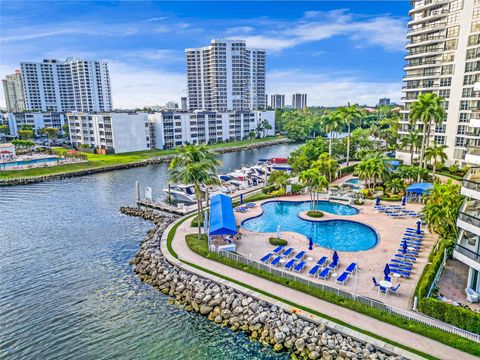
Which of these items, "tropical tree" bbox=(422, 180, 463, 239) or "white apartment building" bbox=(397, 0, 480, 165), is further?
"white apartment building" bbox=(397, 0, 480, 165)

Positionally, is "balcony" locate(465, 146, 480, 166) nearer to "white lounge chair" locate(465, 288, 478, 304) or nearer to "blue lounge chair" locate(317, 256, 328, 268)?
"white lounge chair" locate(465, 288, 478, 304)

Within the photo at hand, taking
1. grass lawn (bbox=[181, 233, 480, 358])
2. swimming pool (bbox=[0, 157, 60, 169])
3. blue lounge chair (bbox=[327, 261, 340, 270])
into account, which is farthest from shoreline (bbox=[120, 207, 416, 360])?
swimming pool (bbox=[0, 157, 60, 169])

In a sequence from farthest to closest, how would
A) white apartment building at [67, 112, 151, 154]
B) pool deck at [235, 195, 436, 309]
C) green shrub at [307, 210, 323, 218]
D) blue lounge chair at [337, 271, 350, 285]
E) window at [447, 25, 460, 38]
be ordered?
white apartment building at [67, 112, 151, 154] < window at [447, 25, 460, 38] < green shrub at [307, 210, 323, 218] < blue lounge chair at [337, 271, 350, 285] < pool deck at [235, 195, 436, 309]

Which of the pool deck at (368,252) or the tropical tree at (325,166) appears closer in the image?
the pool deck at (368,252)

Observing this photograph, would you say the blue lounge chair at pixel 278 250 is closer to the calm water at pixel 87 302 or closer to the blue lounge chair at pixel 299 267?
the blue lounge chair at pixel 299 267

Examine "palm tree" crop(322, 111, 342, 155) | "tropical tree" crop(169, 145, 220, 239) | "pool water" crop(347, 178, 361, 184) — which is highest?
"palm tree" crop(322, 111, 342, 155)

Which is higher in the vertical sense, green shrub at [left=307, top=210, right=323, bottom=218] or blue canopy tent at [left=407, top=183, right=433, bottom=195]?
blue canopy tent at [left=407, top=183, right=433, bottom=195]

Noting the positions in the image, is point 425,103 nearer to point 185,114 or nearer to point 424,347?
point 424,347

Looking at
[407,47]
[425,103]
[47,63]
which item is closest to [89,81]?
[47,63]

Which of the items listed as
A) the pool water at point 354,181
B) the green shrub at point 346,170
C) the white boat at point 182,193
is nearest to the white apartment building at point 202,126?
the white boat at point 182,193
